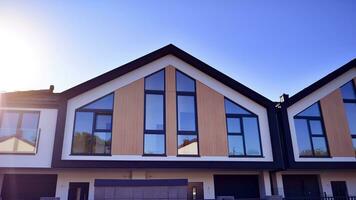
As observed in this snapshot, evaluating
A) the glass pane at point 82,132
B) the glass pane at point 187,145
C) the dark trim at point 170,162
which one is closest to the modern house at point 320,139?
the dark trim at point 170,162

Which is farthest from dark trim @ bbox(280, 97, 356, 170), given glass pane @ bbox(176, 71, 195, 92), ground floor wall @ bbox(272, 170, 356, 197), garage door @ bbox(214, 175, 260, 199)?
glass pane @ bbox(176, 71, 195, 92)

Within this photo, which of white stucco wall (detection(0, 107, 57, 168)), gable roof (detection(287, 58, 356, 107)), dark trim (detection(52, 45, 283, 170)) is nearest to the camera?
white stucco wall (detection(0, 107, 57, 168))

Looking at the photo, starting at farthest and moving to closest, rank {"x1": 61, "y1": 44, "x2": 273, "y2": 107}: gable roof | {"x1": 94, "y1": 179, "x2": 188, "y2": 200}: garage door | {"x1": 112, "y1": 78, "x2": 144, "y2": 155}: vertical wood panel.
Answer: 1. {"x1": 61, "y1": 44, "x2": 273, "y2": 107}: gable roof
2. {"x1": 112, "y1": 78, "x2": 144, "y2": 155}: vertical wood panel
3. {"x1": 94, "y1": 179, "x2": 188, "y2": 200}: garage door

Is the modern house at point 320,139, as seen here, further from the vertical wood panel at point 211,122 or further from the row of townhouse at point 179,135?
the vertical wood panel at point 211,122

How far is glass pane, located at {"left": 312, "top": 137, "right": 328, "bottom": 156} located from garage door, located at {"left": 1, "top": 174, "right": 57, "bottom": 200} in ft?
37.4

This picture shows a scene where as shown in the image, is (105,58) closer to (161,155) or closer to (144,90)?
(144,90)

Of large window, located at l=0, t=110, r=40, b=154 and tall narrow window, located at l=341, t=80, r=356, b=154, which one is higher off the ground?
tall narrow window, located at l=341, t=80, r=356, b=154

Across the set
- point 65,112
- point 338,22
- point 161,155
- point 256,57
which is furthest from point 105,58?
point 338,22

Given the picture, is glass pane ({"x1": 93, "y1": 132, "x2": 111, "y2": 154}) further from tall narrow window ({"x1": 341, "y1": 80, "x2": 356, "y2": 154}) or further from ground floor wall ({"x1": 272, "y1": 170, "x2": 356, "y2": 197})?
tall narrow window ({"x1": 341, "y1": 80, "x2": 356, "y2": 154})

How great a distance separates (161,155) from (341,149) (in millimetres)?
8172

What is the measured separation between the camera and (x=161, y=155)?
39.7ft

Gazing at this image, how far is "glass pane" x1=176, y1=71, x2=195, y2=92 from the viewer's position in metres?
13.4

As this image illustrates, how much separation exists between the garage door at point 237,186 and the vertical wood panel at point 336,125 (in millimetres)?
3787

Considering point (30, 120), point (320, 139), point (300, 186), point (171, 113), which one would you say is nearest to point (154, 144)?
point (171, 113)
